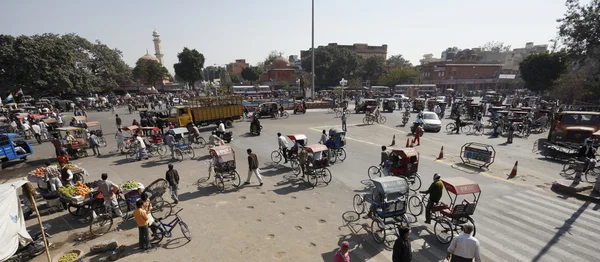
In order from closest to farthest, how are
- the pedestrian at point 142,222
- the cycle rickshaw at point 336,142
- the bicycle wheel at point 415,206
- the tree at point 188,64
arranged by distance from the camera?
the pedestrian at point 142,222 → the bicycle wheel at point 415,206 → the cycle rickshaw at point 336,142 → the tree at point 188,64

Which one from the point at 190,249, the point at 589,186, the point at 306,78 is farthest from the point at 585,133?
the point at 306,78

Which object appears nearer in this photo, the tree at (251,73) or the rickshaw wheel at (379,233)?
the rickshaw wheel at (379,233)

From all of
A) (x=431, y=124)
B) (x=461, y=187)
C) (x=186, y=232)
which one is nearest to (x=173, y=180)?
(x=186, y=232)

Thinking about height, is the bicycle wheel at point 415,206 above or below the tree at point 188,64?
below

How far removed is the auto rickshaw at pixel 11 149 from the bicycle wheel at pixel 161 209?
39.3ft

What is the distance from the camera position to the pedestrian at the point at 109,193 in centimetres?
820

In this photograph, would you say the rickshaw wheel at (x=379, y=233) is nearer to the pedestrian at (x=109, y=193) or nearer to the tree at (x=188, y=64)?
the pedestrian at (x=109, y=193)

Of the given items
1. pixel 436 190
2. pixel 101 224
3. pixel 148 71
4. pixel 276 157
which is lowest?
pixel 101 224

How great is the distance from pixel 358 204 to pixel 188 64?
69.1m

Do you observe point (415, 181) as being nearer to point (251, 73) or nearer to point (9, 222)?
point (9, 222)

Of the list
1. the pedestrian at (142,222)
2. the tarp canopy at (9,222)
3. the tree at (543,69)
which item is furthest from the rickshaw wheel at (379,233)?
the tree at (543,69)

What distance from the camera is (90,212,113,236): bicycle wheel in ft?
25.6

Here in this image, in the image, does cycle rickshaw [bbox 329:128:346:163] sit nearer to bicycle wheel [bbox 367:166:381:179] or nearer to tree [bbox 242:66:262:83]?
bicycle wheel [bbox 367:166:381:179]

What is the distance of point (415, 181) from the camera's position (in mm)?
11406
